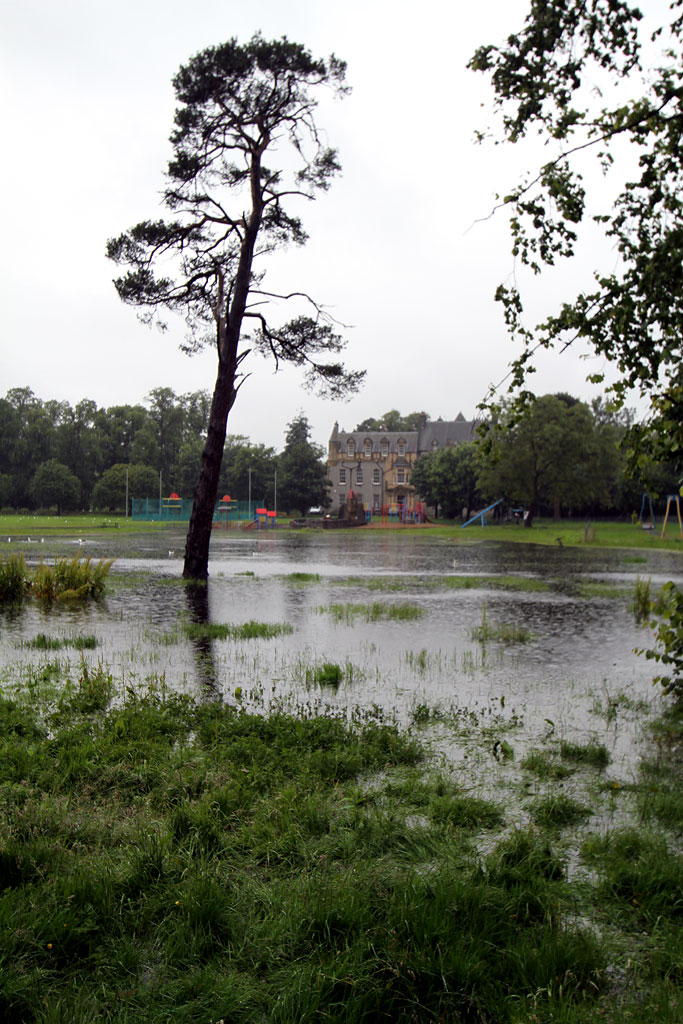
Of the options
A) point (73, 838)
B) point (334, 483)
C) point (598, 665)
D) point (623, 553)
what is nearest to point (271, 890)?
point (73, 838)

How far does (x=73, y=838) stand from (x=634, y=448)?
4.86 meters

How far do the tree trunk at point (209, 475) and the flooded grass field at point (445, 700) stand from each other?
7.35 ft

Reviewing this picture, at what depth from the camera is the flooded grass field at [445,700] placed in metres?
3.64

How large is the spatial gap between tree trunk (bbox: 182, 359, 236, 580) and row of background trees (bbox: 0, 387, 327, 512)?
258 ft

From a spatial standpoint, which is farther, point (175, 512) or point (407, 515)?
point (407, 515)

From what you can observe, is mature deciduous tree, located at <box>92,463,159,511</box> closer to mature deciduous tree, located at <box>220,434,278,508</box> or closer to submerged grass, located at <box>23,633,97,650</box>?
mature deciduous tree, located at <box>220,434,278,508</box>

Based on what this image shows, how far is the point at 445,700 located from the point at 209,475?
43.1 ft

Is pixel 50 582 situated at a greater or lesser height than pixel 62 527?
greater

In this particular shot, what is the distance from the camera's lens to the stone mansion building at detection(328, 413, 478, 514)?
117 meters

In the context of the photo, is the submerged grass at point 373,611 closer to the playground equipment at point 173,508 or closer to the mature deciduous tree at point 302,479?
the playground equipment at point 173,508

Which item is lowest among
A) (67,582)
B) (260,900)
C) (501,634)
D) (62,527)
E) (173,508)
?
(501,634)

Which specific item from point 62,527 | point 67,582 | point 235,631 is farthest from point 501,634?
point 62,527

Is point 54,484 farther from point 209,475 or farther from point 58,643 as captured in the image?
point 58,643

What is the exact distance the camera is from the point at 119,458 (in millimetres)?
120188
